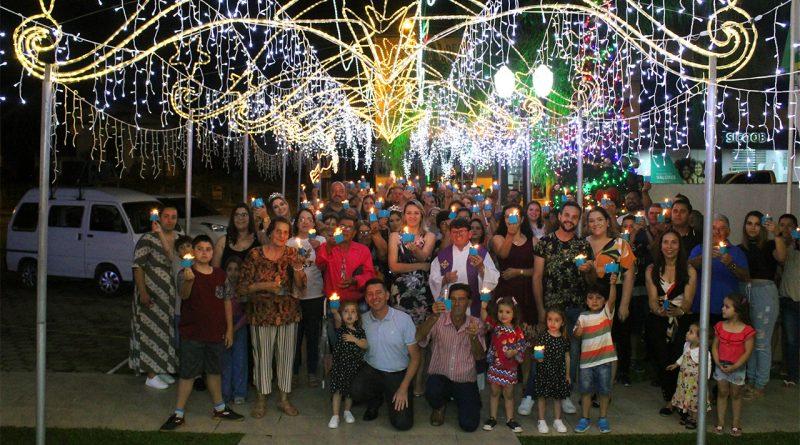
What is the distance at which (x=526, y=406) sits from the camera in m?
6.88

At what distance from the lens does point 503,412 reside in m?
6.98

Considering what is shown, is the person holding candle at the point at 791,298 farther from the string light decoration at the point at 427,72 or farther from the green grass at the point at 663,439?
the green grass at the point at 663,439

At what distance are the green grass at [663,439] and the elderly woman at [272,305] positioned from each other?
2.25 meters

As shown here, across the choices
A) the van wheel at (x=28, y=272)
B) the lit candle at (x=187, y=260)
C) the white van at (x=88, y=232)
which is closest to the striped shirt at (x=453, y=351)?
the lit candle at (x=187, y=260)

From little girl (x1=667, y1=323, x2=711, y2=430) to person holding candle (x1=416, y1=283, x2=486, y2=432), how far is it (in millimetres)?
1771

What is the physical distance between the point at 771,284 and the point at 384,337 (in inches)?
159

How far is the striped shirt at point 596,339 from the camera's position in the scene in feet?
21.5

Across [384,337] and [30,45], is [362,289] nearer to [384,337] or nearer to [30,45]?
[384,337]


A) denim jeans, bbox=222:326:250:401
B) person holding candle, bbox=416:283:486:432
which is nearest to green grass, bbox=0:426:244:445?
denim jeans, bbox=222:326:250:401

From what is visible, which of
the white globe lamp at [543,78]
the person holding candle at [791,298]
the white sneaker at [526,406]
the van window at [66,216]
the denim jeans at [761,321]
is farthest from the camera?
the van window at [66,216]

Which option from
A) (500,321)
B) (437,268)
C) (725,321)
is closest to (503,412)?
(500,321)

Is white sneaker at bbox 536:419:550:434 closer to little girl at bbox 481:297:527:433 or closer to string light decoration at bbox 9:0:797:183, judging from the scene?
little girl at bbox 481:297:527:433

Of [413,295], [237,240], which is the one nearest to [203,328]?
[237,240]

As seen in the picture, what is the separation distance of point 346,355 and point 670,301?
307cm
